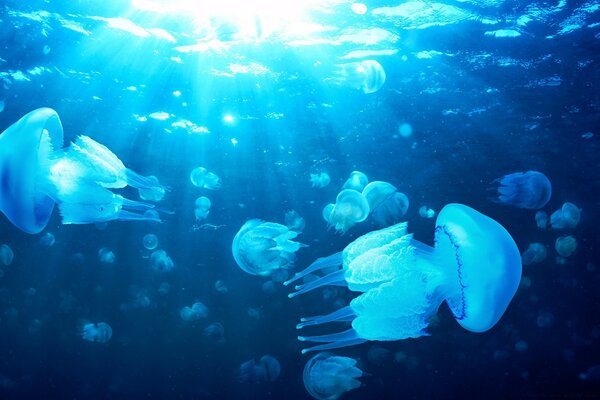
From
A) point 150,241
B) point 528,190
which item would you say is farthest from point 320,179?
point 150,241

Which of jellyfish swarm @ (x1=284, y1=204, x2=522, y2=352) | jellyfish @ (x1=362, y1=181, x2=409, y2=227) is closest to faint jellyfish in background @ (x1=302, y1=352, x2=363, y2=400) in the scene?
jellyfish @ (x1=362, y1=181, x2=409, y2=227)

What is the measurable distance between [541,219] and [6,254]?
44.8 ft

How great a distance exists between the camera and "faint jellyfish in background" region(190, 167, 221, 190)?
9523 millimetres

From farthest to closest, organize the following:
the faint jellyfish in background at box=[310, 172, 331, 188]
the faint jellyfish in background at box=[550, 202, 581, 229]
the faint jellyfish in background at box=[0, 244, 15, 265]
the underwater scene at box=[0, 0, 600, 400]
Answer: the faint jellyfish in background at box=[0, 244, 15, 265], the faint jellyfish in background at box=[310, 172, 331, 188], the faint jellyfish in background at box=[550, 202, 581, 229], the underwater scene at box=[0, 0, 600, 400]

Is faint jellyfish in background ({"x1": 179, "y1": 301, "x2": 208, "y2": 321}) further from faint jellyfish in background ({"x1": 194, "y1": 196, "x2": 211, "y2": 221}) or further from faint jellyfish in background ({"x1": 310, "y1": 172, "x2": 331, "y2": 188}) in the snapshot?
faint jellyfish in background ({"x1": 310, "y1": 172, "x2": 331, "y2": 188})

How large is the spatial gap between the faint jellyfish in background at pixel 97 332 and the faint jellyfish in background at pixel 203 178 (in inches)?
153

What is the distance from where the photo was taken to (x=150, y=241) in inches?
420

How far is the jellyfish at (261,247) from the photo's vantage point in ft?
20.1

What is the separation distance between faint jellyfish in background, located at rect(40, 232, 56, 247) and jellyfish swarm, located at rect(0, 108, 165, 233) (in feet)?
23.5

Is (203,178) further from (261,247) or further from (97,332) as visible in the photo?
(97,332)

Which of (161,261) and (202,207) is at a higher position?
(202,207)

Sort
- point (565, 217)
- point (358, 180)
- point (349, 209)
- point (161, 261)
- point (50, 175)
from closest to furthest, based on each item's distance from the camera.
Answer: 1. point (50, 175)
2. point (349, 209)
3. point (565, 217)
4. point (358, 180)
5. point (161, 261)

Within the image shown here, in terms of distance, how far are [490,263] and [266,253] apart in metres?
3.91

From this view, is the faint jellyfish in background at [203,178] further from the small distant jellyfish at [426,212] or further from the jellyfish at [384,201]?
the small distant jellyfish at [426,212]
